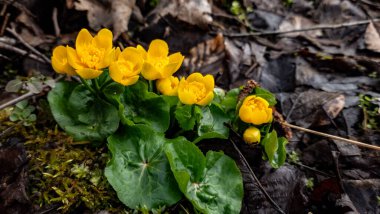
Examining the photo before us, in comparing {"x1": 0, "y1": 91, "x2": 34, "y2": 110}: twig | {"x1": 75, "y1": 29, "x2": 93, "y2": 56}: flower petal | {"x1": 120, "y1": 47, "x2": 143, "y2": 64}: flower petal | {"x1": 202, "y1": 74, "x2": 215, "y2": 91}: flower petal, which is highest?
{"x1": 75, "y1": 29, "x2": 93, "y2": 56}: flower petal

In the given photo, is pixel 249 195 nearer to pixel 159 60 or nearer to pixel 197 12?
pixel 159 60

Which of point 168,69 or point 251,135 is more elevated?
point 168,69

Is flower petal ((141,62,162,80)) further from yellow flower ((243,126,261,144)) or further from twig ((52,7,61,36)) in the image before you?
twig ((52,7,61,36))

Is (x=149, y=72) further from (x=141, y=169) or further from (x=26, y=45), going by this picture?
(x=26, y=45)

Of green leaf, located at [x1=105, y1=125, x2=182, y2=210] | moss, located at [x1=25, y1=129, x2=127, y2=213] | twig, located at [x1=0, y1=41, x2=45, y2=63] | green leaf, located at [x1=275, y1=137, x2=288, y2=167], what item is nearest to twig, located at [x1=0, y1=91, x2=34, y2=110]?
moss, located at [x1=25, y1=129, x2=127, y2=213]

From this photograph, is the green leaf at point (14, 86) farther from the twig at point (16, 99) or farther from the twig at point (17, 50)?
the twig at point (17, 50)

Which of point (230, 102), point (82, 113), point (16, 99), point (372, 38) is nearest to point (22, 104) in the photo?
point (16, 99)
